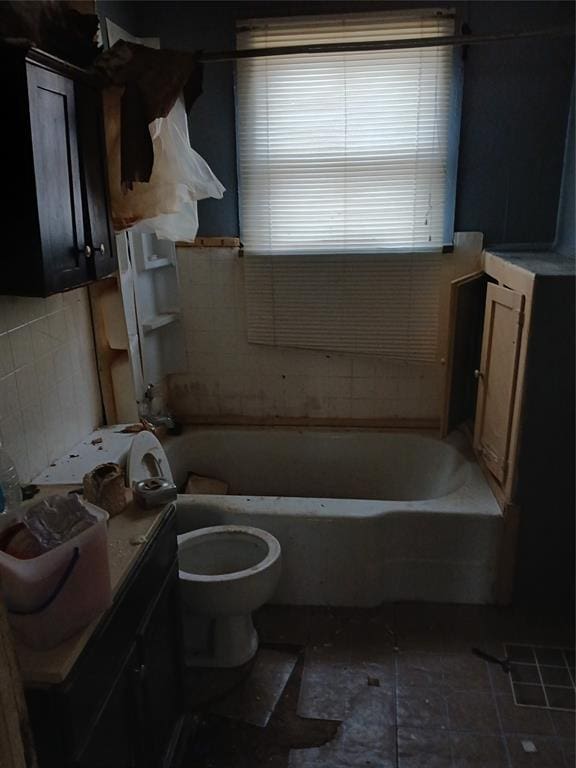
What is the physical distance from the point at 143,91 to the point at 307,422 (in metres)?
1.88

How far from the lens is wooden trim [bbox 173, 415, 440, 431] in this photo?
3117 mm

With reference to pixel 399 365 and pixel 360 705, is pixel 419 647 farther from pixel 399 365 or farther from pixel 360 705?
pixel 399 365

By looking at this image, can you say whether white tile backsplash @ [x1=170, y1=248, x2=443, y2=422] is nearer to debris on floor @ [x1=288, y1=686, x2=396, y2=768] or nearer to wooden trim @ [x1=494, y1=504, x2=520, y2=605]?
wooden trim @ [x1=494, y1=504, x2=520, y2=605]

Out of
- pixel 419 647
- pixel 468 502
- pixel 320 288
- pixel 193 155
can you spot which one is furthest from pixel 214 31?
pixel 419 647

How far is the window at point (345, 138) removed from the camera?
8.77 ft

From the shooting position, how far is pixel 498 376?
2.37 metres

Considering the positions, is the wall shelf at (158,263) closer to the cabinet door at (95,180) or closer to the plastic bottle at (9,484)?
the cabinet door at (95,180)

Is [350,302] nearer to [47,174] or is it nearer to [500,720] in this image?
[47,174]

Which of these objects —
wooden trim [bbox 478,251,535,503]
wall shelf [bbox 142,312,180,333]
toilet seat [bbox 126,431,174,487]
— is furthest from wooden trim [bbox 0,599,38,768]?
wall shelf [bbox 142,312,180,333]

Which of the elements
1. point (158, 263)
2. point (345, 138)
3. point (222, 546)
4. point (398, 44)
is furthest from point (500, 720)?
point (345, 138)

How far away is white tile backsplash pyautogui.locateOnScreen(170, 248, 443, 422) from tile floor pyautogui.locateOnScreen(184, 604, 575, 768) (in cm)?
113

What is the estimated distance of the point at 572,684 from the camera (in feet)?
6.49

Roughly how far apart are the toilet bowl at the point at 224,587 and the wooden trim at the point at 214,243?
4.91 ft

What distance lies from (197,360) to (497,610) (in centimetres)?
193
